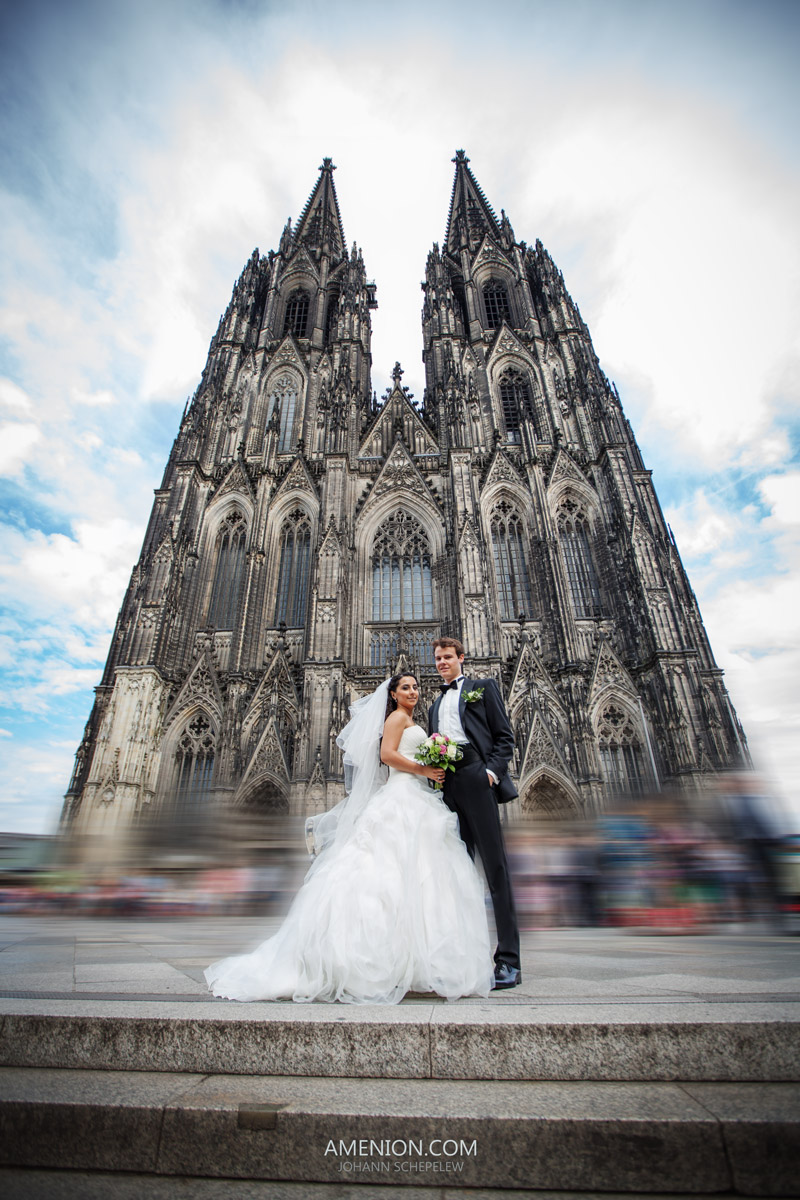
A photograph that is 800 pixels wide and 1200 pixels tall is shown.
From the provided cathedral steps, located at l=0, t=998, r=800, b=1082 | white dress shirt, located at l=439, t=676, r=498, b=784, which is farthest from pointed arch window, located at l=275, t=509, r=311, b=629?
cathedral steps, located at l=0, t=998, r=800, b=1082

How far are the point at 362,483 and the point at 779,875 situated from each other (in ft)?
60.0

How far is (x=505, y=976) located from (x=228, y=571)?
19.3 m

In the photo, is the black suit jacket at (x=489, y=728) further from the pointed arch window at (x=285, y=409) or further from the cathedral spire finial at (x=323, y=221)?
the cathedral spire finial at (x=323, y=221)

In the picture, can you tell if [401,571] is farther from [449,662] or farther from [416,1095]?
[416,1095]

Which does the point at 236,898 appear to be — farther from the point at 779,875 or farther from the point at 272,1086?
the point at 272,1086

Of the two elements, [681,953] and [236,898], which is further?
[236,898]

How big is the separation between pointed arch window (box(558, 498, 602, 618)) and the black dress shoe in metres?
16.7

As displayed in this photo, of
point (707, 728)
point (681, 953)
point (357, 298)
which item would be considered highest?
point (357, 298)

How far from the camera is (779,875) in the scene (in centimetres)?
601

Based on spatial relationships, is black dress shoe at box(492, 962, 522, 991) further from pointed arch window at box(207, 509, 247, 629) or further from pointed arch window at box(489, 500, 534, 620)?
pointed arch window at box(207, 509, 247, 629)

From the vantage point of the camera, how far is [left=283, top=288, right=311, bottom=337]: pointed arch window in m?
27.9

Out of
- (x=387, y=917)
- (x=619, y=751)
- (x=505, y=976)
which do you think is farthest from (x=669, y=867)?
(x=619, y=751)

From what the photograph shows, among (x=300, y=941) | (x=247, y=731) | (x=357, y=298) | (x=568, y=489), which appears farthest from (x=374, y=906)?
(x=357, y=298)

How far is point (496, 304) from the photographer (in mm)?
28062
